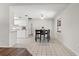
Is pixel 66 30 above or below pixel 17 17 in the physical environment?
below

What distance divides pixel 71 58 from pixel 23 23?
6.46 feet

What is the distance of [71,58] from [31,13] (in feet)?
5.64

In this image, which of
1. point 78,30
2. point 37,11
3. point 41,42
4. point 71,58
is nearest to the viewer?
point 71,58

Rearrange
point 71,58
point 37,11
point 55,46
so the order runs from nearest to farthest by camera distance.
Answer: point 71,58 → point 37,11 → point 55,46

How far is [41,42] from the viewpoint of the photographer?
3752 mm

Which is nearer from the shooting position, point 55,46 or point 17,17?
point 17,17

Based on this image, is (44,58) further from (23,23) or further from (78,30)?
(78,30)

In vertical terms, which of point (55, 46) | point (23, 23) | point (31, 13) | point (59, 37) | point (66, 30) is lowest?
point (55, 46)

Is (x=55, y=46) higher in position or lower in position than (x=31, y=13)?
lower

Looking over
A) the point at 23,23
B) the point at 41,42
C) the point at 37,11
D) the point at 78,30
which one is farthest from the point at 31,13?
the point at 41,42

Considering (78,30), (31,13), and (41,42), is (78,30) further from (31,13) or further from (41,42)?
(41,42)

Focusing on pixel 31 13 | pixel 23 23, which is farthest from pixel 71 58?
pixel 23 23

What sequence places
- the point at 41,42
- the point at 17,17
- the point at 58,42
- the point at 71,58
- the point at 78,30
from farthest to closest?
the point at 41,42, the point at 58,42, the point at 78,30, the point at 17,17, the point at 71,58

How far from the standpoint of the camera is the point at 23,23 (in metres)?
2.38
